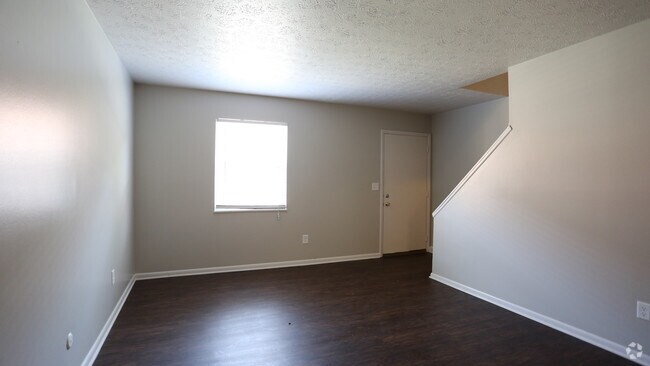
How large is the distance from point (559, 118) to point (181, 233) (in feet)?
13.5

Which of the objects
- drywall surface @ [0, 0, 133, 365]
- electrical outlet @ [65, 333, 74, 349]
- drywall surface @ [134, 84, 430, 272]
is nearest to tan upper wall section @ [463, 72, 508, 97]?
drywall surface @ [134, 84, 430, 272]

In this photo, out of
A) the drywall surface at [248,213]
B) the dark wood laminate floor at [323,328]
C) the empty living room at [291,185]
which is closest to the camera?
the empty living room at [291,185]

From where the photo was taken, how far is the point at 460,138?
4918 millimetres

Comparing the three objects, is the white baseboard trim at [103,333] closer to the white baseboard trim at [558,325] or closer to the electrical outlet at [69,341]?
the electrical outlet at [69,341]

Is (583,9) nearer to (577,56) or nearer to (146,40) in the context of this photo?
(577,56)

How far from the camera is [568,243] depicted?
2621mm

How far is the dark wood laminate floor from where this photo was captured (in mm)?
2246

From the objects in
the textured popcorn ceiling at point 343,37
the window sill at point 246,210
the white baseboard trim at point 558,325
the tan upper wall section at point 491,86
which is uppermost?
the tan upper wall section at point 491,86

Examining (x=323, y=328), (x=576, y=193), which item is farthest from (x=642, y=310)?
(x=323, y=328)

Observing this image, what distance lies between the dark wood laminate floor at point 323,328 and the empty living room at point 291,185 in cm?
2

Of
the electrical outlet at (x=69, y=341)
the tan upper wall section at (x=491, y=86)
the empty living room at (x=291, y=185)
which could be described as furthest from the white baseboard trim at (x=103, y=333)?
the tan upper wall section at (x=491, y=86)

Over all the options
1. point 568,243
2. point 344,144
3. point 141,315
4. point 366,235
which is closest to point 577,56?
point 568,243

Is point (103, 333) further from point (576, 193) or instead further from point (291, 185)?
point (576, 193)

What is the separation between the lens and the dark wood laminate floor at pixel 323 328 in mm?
2246
